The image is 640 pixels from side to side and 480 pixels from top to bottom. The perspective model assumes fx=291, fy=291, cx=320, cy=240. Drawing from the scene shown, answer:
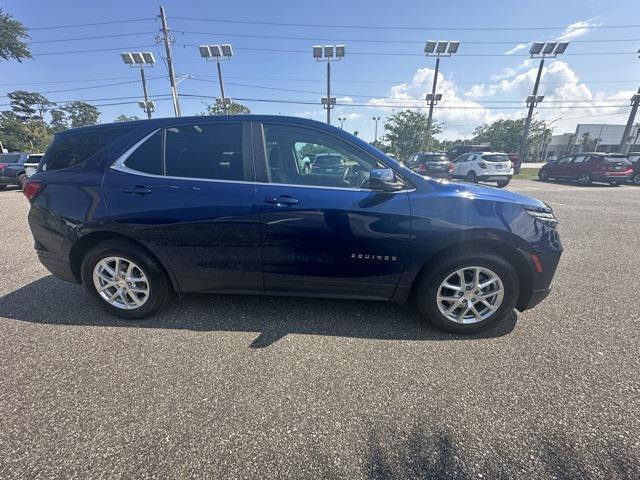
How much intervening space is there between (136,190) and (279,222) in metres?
1.30

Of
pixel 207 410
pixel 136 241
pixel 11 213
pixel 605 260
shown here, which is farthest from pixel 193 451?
pixel 11 213

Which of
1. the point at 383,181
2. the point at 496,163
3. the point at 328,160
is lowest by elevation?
the point at 496,163

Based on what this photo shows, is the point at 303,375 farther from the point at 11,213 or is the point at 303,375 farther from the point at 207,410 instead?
the point at 11,213

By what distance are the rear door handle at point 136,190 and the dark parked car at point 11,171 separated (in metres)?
13.7

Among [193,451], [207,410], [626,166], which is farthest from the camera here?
[626,166]

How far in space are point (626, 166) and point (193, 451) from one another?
818 inches

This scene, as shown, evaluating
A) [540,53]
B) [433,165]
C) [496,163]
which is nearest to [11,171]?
[433,165]

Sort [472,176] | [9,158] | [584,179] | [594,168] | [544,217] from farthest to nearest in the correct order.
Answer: [584,179] < [472,176] < [594,168] < [9,158] < [544,217]

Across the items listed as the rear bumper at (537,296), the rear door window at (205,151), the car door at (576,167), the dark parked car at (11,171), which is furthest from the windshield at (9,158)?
the car door at (576,167)

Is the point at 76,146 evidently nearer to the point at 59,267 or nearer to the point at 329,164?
the point at 59,267

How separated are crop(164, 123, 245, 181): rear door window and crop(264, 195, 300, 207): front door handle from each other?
0.33 metres

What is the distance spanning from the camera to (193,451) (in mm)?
1577

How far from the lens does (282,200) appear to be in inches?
94.0

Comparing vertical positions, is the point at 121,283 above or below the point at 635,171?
above
